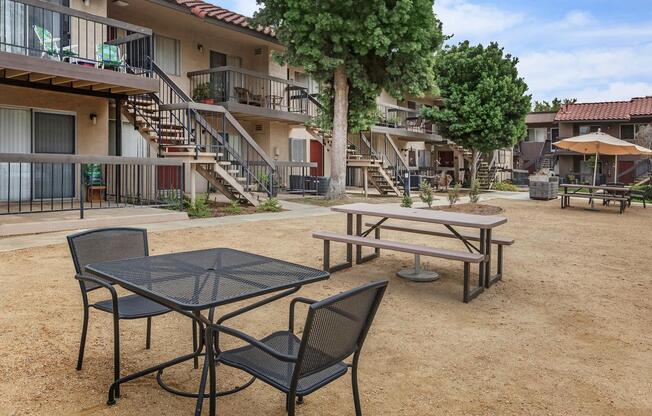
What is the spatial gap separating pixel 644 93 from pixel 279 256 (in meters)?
40.9

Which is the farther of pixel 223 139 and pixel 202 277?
pixel 223 139

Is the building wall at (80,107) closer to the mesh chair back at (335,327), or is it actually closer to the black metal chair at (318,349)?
the black metal chair at (318,349)

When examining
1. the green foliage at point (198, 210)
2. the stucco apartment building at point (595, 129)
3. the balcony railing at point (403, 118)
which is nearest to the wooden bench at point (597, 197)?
the balcony railing at point (403, 118)

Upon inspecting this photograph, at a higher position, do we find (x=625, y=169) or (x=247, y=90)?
(x=247, y=90)

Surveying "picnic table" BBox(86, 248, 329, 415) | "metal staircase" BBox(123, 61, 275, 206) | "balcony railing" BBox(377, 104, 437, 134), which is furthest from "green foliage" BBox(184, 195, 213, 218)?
"balcony railing" BBox(377, 104, 437, 134)

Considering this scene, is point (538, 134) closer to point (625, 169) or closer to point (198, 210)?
point (625, 169)

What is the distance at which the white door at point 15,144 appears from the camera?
500 inches

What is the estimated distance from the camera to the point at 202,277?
10.8 feet

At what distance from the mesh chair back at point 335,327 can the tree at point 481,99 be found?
24777mm

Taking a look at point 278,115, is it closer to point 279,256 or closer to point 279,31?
point 279,31

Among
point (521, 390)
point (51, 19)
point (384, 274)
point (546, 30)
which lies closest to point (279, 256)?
point (384, 274)

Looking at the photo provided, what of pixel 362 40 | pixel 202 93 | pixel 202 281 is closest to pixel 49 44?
pixel 202 93

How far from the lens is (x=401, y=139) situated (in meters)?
30.4

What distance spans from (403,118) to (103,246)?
2693cm
